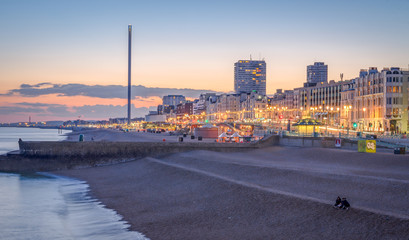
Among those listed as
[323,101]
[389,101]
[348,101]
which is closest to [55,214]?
[389,101]

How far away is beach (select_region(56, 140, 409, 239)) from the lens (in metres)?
18.2

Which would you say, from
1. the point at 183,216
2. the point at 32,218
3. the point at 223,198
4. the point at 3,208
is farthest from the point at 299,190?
the point at 3,208

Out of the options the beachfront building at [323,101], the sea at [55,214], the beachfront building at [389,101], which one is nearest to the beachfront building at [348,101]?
the beachfront building at [389,101]

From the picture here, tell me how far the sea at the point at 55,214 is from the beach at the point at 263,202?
1.05 meters

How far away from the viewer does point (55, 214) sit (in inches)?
1137

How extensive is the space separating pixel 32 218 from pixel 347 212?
19.6 metres

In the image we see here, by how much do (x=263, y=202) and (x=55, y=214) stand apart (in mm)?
14426

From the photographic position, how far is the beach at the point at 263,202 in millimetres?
18250

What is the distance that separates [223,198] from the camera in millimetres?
26125

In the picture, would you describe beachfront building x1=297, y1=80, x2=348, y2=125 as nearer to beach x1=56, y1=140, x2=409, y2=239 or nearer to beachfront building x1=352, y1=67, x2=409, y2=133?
beachfront building x1=352, y1=67, x2=409, y2=133

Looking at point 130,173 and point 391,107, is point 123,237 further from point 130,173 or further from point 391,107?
point 391,107

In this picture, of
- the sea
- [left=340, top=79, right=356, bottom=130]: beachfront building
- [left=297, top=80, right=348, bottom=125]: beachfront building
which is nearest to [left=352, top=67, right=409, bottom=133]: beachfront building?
[left=340, top=79, right=356, bottom=130]: beachfront building

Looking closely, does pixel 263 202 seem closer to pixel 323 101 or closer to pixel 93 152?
pixel 93 152

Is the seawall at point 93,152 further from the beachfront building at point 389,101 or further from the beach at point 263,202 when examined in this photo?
the beachfront building at point 389,101
